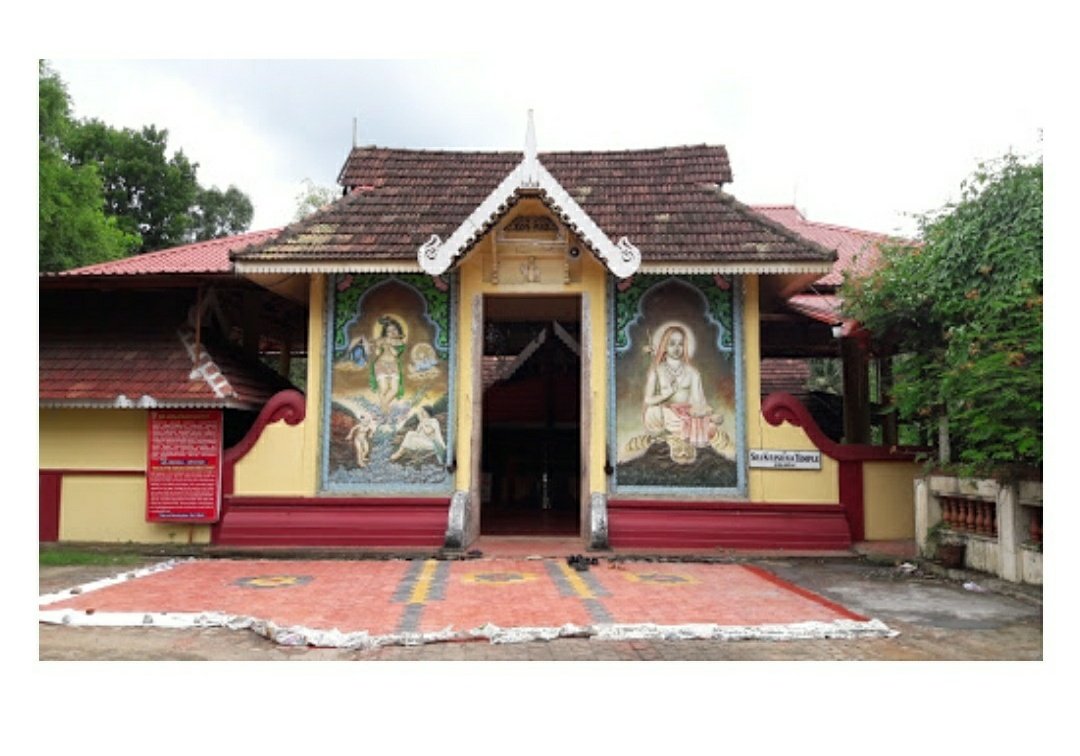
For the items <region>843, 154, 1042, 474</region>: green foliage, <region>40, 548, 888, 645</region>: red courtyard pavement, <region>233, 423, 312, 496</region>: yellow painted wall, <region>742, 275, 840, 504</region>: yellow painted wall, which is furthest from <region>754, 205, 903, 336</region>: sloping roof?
<region>233, 423, 312, 496</region>: yellow painted wall

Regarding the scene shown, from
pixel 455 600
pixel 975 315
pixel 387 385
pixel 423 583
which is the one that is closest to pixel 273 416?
pixel 387 385

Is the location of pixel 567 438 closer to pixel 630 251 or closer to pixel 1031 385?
pixel 630 251

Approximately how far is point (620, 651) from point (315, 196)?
31.9m

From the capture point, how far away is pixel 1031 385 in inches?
297

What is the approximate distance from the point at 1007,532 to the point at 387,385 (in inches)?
307


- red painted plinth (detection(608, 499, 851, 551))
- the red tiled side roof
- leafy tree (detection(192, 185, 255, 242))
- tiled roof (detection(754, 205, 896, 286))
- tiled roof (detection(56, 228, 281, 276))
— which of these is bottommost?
red painted plinth (detection(608, 499, 851, 551))

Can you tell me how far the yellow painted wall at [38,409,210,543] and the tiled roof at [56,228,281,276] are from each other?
211 centimetres

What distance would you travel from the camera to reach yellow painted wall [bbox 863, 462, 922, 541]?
11.4m

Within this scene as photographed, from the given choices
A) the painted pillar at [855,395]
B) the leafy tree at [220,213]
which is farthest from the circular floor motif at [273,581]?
the leafy tree at [220,213]

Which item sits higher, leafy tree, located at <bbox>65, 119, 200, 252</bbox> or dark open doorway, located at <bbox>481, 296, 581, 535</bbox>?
leafy tree, located at <bbox>65, 119, 200, 252</bbox>

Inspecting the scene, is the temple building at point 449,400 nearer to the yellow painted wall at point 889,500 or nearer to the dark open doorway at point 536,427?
the yellow painted wall at point 889,500

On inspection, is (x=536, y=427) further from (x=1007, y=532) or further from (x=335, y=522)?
(x=1007, y=532)

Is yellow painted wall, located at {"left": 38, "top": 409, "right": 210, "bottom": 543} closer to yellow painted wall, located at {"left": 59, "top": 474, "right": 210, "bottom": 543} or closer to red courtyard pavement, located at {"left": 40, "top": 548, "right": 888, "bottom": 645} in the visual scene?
yellow painted wall, located at {"left": 59, "top": 474, "right": 210, "bottom": 543}
